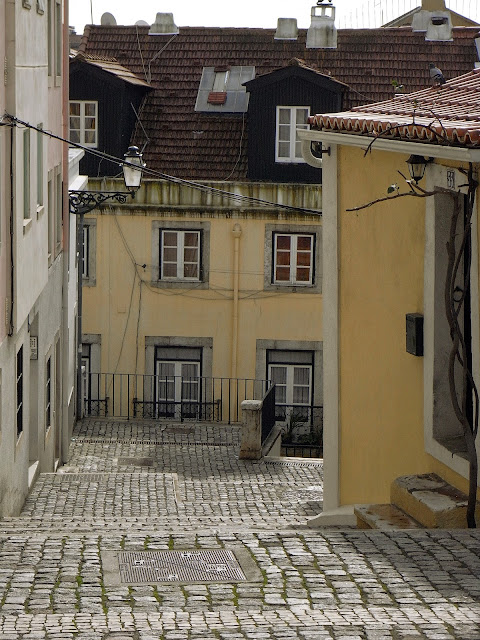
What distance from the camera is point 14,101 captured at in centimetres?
1332

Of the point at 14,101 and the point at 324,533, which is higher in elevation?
the point at 14,101

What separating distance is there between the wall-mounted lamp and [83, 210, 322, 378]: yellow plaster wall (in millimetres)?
16152

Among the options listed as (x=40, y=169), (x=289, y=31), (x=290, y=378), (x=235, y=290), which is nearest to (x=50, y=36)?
(x=40, y=169)

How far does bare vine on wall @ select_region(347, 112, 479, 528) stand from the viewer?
9023 mm

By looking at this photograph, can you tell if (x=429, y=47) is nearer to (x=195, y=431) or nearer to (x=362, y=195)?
(x=195, y=431)

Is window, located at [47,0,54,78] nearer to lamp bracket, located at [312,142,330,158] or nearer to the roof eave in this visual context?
lamp bracket, located at [312,142,330,158]

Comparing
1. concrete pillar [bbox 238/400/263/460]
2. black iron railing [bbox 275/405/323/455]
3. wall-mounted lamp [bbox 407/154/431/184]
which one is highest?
wall-mounted lamp [bbox 407/154/431/184]

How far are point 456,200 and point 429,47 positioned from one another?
1946 cm

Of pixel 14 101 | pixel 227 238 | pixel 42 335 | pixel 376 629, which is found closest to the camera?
pixel 376 629

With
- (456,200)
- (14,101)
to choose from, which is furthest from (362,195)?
(14,101)

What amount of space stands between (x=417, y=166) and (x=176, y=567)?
4067mm

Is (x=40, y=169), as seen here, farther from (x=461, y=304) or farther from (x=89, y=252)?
(x=89, y=252)

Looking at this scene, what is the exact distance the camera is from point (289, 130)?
26.3 meters

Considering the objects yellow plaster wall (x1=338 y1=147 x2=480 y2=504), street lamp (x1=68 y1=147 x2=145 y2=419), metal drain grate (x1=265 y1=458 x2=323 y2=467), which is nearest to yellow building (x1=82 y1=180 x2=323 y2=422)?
street lamp (x1=68 y1=147 x2=145 y2=419)
